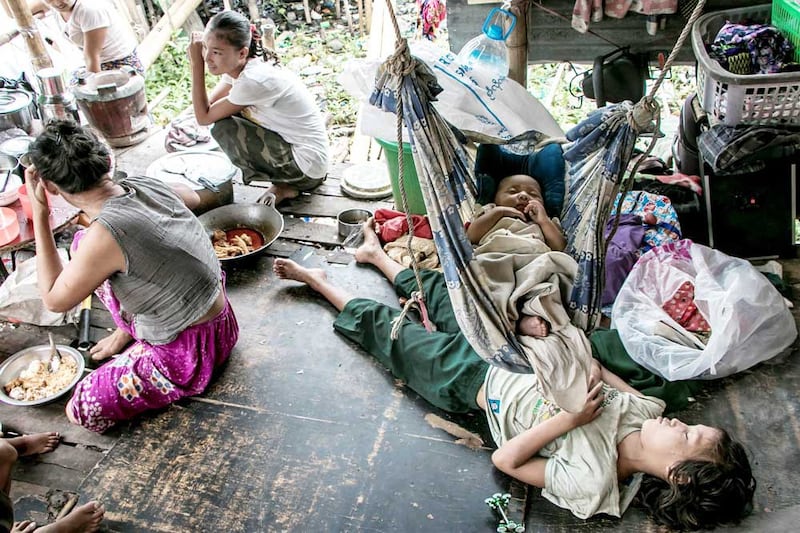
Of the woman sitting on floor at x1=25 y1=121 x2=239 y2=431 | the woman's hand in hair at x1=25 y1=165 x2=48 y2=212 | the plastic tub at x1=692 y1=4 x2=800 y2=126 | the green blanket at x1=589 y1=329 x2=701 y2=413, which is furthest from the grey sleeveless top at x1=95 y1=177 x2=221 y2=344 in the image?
the plastic tub at x1=692 y1=4 x2=800 y2=126

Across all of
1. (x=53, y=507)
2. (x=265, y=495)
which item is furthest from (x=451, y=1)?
(x=53, y=507)

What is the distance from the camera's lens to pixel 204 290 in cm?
197

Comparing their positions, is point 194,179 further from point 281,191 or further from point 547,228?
point 547,228

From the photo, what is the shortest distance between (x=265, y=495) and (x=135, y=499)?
1.21 feet

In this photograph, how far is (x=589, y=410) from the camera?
1.63 meters

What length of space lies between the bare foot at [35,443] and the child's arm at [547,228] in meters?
1.73

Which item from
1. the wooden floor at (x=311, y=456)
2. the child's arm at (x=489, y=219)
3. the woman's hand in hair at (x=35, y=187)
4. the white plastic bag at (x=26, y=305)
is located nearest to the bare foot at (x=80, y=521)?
the wooden floor at (x=311, y=456)

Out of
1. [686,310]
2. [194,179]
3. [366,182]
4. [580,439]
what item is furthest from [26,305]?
[686,310]

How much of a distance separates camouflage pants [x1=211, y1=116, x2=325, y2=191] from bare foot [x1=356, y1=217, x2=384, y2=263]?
576 mm

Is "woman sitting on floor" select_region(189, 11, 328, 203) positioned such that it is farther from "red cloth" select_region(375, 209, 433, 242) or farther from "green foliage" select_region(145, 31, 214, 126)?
"green foliage" select_region(145, 31, 214, 126)

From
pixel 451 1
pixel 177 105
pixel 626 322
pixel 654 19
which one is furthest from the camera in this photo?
pixel 177 105

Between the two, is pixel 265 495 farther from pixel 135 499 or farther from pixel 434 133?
pixel 434 133

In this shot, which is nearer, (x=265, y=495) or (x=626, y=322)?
(x=265, y=495)

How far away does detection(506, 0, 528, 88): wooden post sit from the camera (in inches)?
105
